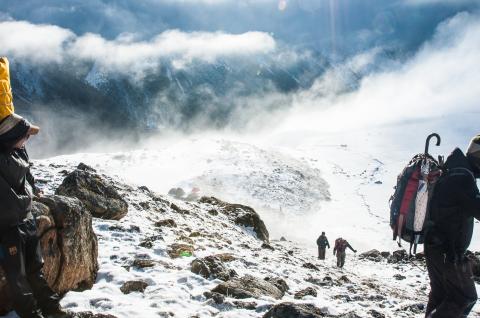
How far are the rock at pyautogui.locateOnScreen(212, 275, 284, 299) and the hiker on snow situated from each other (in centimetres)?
372

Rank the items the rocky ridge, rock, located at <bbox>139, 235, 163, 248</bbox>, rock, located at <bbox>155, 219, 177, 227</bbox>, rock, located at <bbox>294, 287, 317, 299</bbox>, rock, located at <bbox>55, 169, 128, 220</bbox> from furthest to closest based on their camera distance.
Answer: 1. rock, located at <bbox>155, 219, 177, 227</bbox>
2. rock, located at <bbox>55, 169, 128, 220</bbox>
3. rock, located at <bbox>139, 235, 163, 248</bbox>
4. rock, located at <bbox>294, 287, 317, 299</bbox>
5. the rocky ridge

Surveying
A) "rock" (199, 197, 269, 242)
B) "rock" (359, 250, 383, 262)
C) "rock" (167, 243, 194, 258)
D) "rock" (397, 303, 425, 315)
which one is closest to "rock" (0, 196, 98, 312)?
"rock" (167, 243, 194, 258)

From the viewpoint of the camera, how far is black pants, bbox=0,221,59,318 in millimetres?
5207

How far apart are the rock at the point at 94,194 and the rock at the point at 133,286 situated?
621 cm

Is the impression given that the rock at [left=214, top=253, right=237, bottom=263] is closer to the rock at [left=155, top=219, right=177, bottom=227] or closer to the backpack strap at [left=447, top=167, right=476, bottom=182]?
the rock at [left=155, top=219, right=177, bottom=227]

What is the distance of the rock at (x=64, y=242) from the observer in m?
6.67

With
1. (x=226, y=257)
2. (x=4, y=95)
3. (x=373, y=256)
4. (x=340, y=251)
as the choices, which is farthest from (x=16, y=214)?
(x=373, y=256)

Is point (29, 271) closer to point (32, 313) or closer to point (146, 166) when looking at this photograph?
point (32, 313)

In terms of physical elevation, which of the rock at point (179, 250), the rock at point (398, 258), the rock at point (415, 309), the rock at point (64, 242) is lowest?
the rock at point (398, 258)

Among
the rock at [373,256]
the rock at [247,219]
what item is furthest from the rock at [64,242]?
the rock at [373,256]

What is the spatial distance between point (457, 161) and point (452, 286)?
1.69 metres

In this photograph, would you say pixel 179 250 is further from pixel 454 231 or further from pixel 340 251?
pixel 340 251

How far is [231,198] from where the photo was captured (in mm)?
85875

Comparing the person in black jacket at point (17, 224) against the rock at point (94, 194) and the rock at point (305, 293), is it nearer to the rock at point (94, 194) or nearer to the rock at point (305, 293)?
the rock at point (305, 293)
